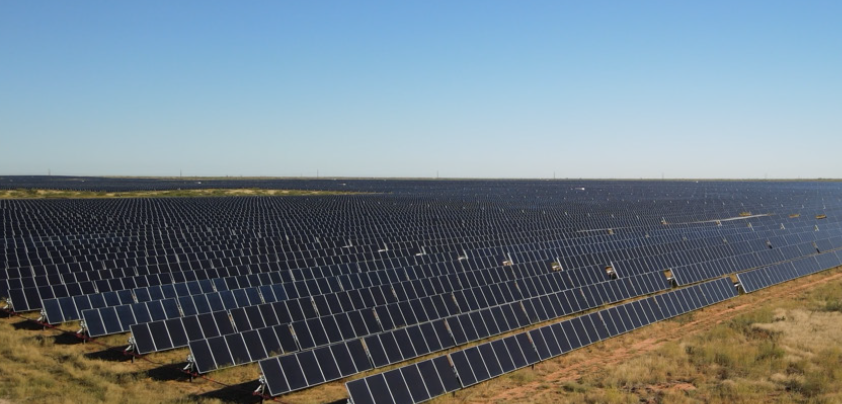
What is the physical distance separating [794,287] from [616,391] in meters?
19.1

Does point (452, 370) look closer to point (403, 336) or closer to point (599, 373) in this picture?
point (403, 336)

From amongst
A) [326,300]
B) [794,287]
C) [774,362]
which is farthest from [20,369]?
[794,287]

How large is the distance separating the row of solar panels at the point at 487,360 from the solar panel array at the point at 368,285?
1.5 inches

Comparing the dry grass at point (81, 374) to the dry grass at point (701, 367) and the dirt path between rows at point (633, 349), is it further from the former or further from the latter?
the dry grass at point (701, 367)

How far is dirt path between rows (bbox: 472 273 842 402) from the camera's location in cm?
1459

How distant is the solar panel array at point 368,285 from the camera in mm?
15500

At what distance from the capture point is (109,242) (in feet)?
124

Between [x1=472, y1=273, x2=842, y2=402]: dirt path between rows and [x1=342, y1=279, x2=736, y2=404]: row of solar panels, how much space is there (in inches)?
17.7

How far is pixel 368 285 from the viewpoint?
80.3 ft

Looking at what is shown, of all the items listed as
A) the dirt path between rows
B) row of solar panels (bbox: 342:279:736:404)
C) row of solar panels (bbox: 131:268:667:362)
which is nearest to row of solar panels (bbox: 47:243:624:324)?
row of solar panels (bbox: 131:268:667:362)

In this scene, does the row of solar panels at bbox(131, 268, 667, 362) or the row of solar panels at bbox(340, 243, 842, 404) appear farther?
the row of solar panels at bbox(131, 268, 667, 362)

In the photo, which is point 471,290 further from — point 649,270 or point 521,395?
point 649,270

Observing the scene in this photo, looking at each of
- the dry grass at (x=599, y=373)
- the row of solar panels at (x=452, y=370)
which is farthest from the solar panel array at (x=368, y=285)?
the dry grass at (x=599, y=373)

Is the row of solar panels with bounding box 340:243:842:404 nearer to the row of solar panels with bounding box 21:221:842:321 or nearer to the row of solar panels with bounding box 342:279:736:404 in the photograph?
the row of solar panels with bounding box 342:279:736:404
